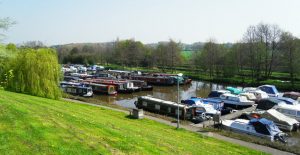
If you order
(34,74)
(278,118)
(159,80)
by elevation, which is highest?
(34,74)

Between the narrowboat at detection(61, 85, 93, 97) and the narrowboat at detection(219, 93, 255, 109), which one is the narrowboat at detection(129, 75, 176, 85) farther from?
the narrowboat at detection(219, 93, 255, 109)

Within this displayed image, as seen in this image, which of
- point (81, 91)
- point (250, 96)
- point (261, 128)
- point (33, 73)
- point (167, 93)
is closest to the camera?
point (261, 128)

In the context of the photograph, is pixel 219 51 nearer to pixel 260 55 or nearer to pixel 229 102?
pixel 260 55

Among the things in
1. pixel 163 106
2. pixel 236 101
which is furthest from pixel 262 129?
pixel 236 101

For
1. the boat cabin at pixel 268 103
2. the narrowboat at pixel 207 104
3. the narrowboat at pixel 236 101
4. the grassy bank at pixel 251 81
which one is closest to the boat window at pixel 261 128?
the narrowboat at pixel 207 104

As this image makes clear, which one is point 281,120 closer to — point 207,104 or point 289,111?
point 289,111

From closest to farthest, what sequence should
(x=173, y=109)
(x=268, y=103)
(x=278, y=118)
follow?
(x=278, y=118)
(x=173, y=109)
(x=268, y=103)

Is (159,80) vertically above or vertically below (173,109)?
above

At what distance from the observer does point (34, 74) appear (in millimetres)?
33469

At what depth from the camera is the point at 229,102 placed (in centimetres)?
4603

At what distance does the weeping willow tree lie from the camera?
3278cm

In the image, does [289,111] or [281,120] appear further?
[289,111]

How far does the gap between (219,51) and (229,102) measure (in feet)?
139

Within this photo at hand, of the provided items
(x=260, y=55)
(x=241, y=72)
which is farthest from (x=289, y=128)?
(x=241, y=72)
